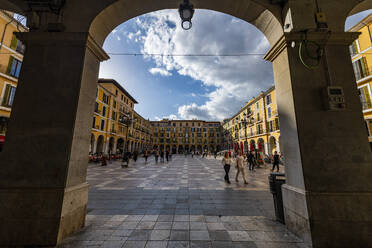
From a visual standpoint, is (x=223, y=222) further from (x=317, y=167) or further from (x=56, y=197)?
(x=56, y=197)

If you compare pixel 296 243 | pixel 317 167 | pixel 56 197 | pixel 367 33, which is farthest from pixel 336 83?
pixel 367 33

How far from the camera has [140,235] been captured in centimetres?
275

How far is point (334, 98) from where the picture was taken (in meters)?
2.73

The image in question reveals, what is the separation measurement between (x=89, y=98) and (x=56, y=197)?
1978 mm

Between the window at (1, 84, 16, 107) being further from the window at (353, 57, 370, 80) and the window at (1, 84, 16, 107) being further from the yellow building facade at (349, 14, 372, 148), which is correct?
the window at (353, 57, 370, 80)

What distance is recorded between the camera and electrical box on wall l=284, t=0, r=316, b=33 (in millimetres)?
2898

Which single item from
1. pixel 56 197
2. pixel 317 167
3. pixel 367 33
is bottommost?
pixel 56 197

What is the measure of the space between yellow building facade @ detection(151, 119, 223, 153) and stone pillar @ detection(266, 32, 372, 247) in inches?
2440

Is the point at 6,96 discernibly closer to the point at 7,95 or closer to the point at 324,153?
the point at 7,95

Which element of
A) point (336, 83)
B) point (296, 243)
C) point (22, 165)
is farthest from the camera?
point (336, 83)

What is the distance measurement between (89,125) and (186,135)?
63.7 metres

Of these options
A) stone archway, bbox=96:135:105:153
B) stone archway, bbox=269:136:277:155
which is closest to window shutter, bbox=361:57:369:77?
stone archway, bbox=269:136:277:155

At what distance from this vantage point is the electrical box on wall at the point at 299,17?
290cm

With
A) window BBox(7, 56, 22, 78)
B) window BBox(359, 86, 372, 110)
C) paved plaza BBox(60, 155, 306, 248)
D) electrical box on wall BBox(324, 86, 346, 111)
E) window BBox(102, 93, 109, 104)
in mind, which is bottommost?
paved plaza BBox(60, 155, 306, 248)
